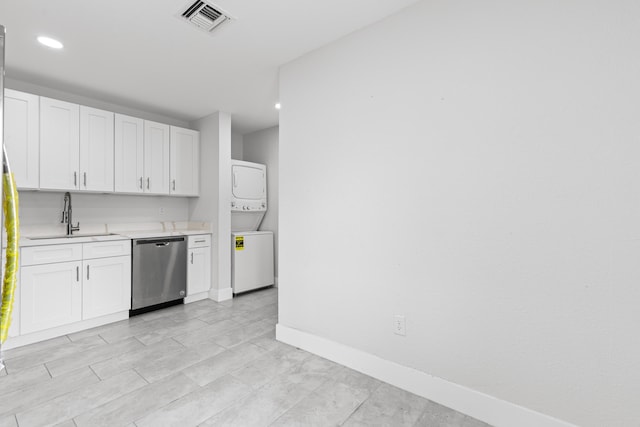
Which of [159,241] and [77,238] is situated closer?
[77,238]

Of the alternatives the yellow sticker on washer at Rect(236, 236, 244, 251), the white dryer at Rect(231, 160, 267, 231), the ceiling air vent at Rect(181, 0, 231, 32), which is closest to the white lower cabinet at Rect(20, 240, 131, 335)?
the yellow sticker on washer at Rect(236, 236, 244, 251)

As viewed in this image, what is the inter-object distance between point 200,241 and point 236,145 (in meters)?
1.93

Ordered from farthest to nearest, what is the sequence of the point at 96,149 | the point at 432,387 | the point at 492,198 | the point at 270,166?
the point at 270,166
the point at 96,149
the point at 432,387
the point at 492,198

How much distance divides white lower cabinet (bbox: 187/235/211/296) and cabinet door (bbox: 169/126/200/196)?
0.69 metres

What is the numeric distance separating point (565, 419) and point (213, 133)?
4.13 meters

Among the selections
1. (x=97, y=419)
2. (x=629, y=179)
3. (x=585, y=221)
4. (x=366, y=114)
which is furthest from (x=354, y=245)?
(x=97, y=419)

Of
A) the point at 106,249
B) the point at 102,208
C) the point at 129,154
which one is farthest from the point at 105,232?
the point at 129,154

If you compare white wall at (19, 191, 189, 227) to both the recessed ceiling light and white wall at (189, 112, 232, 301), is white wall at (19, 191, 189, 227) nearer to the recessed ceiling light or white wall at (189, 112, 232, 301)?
white wall at (189, 112, 232, 301)

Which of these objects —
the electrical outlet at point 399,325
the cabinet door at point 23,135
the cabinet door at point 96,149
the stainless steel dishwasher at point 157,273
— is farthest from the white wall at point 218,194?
the electrical outlet at point 399,325

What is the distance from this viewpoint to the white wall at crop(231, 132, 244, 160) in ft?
16.3

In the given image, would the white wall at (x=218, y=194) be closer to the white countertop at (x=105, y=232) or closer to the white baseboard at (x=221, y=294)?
the white baseboard at (x=221, y=294)

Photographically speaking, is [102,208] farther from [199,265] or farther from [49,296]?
[199,265]

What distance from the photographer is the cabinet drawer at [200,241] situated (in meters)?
Answer: 3.75

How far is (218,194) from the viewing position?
3865mm
